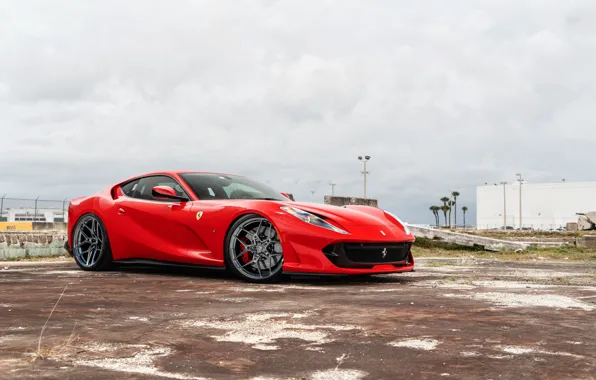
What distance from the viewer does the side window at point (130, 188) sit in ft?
28.2

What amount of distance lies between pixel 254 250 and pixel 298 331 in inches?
130

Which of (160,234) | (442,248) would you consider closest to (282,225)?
(160,234)

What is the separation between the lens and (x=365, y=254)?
700 cm

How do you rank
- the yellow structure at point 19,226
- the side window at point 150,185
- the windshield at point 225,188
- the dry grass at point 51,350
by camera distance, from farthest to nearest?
the yellow structure at point 19,226
the side window at point 150,185
the windshield at point 225,188
the dry grass at point 51,350

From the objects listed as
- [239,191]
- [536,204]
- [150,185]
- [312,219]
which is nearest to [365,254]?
[312,219]

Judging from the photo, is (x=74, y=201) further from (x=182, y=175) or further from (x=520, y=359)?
(x=520, y=359)

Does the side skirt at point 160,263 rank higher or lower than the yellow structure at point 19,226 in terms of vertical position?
lower

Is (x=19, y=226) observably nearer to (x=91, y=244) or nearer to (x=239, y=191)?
(x=91, y=244)

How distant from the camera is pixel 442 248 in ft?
54.7

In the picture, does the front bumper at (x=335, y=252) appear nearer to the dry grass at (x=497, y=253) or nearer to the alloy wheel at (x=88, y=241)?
the alloy wheel at (x=88, y=241)

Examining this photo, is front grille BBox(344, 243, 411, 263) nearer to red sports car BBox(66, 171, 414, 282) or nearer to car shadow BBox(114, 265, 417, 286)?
red sports car BBox(66, 171, 414, 282)

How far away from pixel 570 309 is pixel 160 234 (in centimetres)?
468

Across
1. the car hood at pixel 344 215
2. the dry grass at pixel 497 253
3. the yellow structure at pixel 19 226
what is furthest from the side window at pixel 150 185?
the yellow structure at pixel 19 226

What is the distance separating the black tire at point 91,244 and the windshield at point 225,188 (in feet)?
4.59
